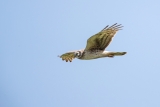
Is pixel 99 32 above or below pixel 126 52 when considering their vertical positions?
above

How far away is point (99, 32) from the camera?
42.7 ft

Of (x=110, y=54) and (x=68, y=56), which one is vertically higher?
(x=110, y=54)

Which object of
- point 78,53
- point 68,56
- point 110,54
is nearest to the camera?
point 68,56

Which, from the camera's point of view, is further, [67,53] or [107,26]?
[107,26]

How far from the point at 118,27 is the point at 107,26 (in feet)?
1.54

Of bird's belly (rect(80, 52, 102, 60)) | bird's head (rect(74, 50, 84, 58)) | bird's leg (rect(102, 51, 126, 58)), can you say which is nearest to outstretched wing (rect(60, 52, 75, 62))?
bird's head (rect(74, 50, 84, 58))

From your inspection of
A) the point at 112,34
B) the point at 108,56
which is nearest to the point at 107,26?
the point at 112,34

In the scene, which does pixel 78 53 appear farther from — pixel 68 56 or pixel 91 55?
pixel 91 55

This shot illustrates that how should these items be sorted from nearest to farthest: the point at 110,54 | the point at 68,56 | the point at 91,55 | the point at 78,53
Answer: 1. the point at 68,56
2. the point at 78,53
3. the point at 91,55
4. the point at 110,54

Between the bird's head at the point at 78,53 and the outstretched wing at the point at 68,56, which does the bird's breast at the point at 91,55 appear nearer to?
the bird's head at the point at 78,53

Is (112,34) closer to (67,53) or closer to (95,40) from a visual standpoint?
(95,40)

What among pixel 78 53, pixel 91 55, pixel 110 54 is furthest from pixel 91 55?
pixel 110 54

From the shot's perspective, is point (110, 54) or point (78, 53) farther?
point (110, 54)

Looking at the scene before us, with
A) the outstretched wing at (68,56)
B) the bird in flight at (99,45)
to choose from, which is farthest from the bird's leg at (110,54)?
the outstretched wing at (68,56)
